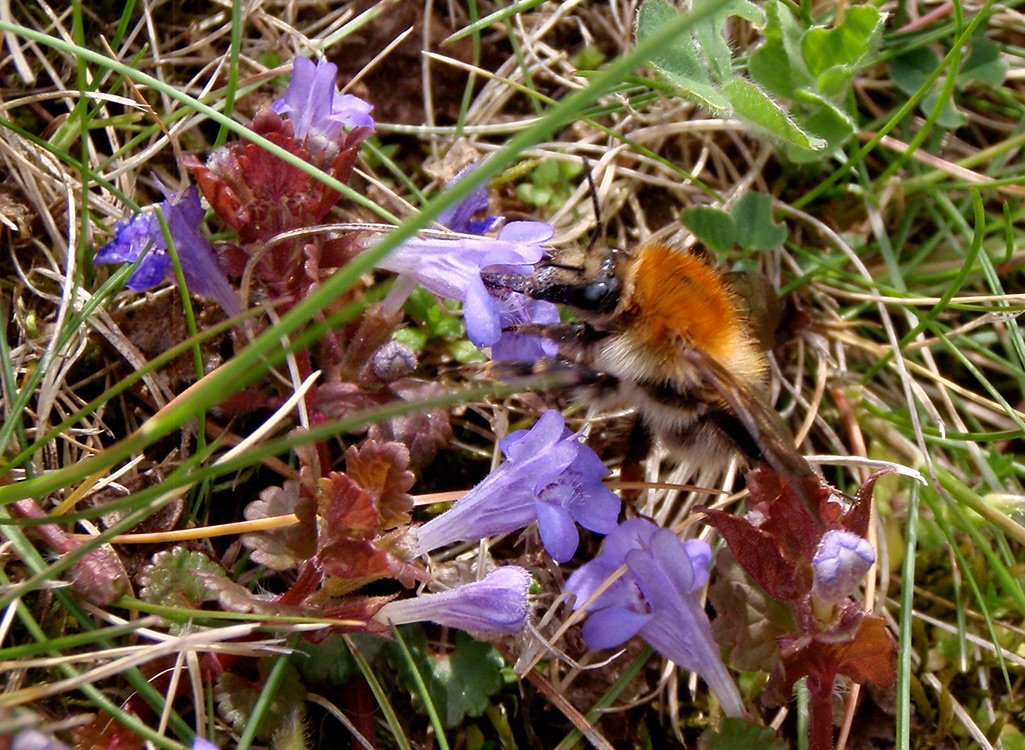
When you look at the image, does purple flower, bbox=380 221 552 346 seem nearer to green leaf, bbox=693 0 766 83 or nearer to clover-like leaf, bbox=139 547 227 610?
clover-like leaf, bbox=139 547 227 610

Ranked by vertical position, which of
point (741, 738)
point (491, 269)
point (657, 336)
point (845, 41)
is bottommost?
point (741, 738)

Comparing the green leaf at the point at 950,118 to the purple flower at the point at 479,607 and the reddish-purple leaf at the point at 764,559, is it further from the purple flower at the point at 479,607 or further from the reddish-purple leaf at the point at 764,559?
the purple flower at the point at 479,607

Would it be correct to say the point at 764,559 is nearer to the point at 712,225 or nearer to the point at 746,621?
the point at 746,621

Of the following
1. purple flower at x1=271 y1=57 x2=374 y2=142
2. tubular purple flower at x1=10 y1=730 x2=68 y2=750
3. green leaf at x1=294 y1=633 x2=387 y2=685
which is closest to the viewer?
tubular purple flower at x1=10 y1=730 x2=68 y2=750

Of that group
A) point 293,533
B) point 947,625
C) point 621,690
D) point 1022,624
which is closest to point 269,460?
point 293,533

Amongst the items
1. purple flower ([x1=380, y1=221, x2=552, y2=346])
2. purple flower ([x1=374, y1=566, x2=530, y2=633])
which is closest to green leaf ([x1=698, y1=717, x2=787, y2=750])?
purple flower ([x1=374, y1=566, x2=530, y2=633])

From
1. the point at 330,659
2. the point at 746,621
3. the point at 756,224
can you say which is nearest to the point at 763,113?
the point at 756,224
